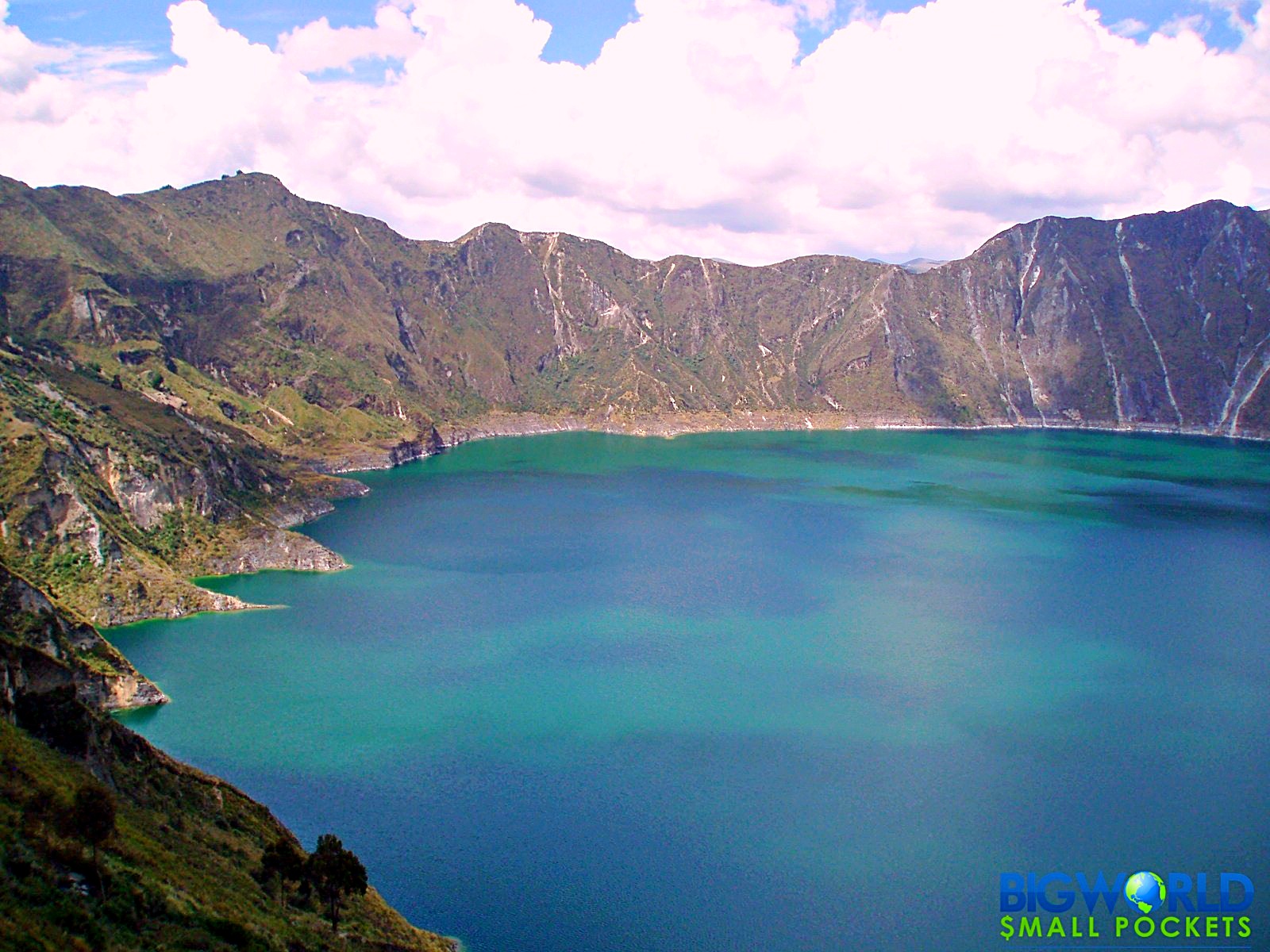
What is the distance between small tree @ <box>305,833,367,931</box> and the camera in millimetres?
42250

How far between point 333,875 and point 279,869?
2.36m

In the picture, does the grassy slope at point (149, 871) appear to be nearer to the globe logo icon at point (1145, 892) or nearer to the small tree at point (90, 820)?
the small tree at point (90, 820)

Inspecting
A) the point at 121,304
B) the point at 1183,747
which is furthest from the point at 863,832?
the point at 121,304

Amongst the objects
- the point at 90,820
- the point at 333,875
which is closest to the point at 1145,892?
the point at 333,875

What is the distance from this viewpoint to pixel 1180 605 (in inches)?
4107

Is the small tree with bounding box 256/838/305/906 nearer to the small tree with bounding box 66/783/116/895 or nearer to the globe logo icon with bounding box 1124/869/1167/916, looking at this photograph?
the small tree with bounding box 66/783/116/895

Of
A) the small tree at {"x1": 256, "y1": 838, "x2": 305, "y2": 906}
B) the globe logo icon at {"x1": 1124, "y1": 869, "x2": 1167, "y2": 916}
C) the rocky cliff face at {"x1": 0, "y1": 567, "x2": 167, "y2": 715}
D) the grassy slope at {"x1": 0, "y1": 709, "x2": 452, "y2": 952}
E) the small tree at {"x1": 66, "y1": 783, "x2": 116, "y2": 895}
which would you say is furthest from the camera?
the globe logo icon at {"x1": 1124, "y1": 869, "x2": 1167, "y2": 916}

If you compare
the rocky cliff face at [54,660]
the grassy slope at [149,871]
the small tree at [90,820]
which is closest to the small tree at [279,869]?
the grassy slope at [149,871]

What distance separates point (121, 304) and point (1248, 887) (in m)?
202

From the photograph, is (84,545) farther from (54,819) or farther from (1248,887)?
(1248,887)

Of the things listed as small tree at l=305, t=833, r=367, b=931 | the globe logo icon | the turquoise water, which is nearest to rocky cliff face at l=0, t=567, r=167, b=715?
the turquoise water

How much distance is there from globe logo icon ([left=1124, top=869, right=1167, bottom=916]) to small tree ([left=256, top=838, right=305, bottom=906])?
41.1 meters

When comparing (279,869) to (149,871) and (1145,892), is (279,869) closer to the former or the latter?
(149,871)

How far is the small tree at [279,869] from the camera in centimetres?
4247
